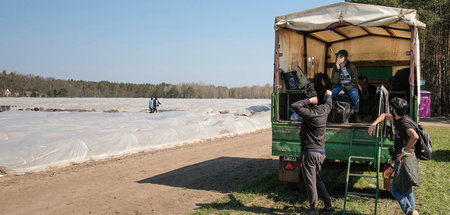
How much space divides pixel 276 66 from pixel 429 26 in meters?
31.3

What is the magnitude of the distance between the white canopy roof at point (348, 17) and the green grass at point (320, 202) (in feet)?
10.7

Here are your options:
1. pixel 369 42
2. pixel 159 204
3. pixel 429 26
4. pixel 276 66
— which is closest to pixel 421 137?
pixel 276 66

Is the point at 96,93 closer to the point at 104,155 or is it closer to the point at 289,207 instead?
the point at 104,155

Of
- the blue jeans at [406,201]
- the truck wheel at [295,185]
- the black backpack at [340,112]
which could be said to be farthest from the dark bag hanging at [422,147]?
the truck wheel at [295,185]

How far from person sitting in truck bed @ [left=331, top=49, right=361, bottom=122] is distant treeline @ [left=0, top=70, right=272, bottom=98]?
3047 inches

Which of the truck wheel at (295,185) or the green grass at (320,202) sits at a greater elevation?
the truck wheel at (295,185)

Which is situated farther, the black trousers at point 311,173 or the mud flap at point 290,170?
the mud flap at point 290,170

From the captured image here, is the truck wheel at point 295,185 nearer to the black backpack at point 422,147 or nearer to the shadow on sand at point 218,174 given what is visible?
the shadow on sand at point 218,174

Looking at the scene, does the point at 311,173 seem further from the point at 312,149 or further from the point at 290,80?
the point at 290,80

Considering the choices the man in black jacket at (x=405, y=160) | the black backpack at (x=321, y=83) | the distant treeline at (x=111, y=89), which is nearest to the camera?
the man in black jacket at (x=405, y=160)

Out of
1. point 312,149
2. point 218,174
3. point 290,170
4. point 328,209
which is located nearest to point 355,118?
point 290,170

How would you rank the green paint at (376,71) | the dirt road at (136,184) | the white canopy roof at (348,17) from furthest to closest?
the green paint at (376,71) < the dirt road at (136,184) < the white canopy roof at (348,17)

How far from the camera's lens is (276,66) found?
752 centimetres

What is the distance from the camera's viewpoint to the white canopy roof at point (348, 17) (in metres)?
6.43
